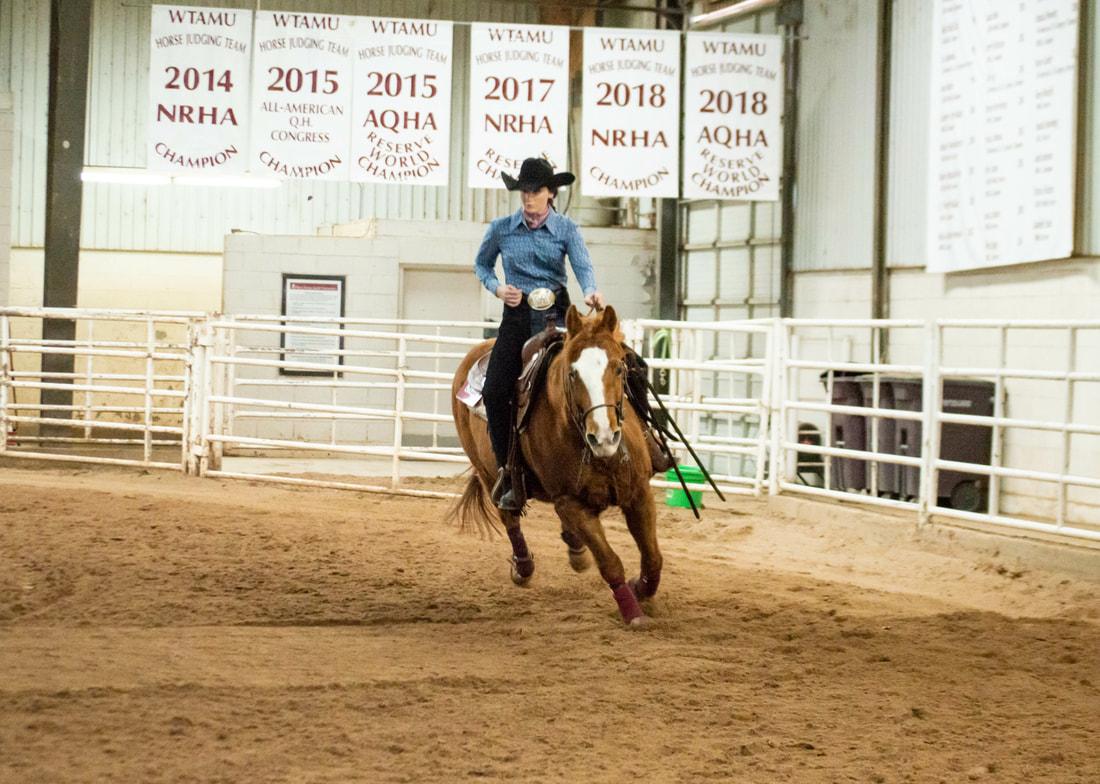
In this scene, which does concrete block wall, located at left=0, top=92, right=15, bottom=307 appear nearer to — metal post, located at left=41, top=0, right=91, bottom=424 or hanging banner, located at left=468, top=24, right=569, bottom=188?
metal post, located at left=41, top=0, right=91, bottom=424

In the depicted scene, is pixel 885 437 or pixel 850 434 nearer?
pixel 885 437

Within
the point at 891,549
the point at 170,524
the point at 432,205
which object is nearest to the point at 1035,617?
the point at 891,549

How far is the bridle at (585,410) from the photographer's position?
5.77m

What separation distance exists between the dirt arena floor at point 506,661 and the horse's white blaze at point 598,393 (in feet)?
2.75

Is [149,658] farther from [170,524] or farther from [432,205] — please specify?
[432,205]

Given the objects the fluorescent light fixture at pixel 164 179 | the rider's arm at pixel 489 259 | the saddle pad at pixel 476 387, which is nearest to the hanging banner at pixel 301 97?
the fluorescent light fixture at pixel 164 179

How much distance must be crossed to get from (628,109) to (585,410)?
8616 millimetres

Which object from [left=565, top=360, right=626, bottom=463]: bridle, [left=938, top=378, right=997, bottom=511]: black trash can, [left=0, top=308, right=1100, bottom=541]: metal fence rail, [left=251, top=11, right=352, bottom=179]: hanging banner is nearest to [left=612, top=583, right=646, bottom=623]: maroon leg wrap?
[left=565, top=360, right=626, bottom=463]: bridle

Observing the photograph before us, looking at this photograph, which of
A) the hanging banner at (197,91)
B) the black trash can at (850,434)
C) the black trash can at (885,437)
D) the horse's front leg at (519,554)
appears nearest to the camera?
the horse's front leg at (519,554)

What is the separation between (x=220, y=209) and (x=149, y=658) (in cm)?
1719

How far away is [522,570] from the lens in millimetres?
7176

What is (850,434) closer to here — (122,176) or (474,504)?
(474,504)

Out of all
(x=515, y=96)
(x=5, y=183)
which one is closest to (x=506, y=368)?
(x=515, y=96)

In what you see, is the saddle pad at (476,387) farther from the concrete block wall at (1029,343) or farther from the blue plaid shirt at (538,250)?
the concrete block wall at (1029,343)
